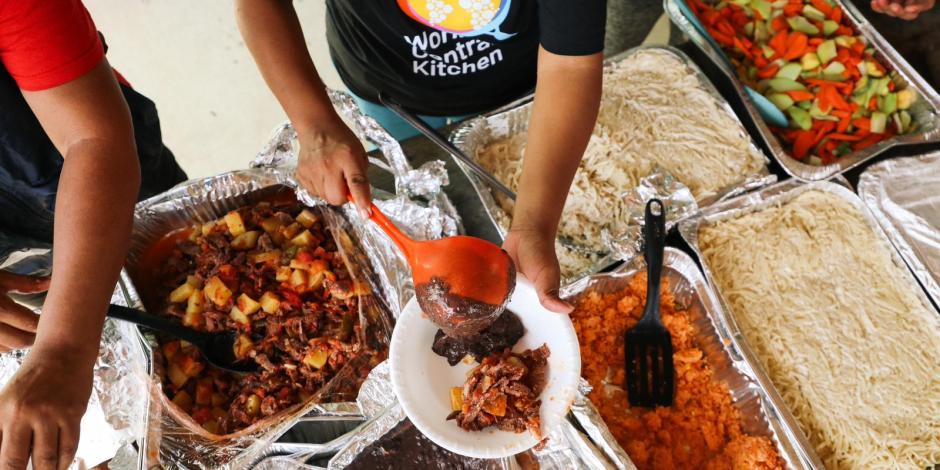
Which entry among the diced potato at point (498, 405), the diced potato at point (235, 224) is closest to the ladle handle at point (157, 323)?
the diced potato at point (235, 224)

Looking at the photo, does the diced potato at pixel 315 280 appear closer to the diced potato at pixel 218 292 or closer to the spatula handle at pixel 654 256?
the diced potato at pixel 218 292

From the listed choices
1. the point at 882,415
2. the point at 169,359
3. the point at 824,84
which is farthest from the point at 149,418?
the point at 824,84

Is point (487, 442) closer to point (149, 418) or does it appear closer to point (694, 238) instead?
point (149, 418)

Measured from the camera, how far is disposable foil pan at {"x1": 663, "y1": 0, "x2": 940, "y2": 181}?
2027mm

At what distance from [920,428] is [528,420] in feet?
4.13

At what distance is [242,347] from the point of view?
1.67 metres

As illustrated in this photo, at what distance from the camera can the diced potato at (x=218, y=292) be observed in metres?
1.70

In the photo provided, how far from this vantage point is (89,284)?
130 centimetres

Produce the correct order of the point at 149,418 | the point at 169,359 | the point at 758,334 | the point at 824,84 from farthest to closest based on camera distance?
1. the point at 824,84
2. the point at 758,334
3. the point at 169,359
4. the point at 149,418

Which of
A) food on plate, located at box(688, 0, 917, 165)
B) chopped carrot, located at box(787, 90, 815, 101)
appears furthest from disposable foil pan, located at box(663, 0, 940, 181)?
chopped carrot, located at box(787, 90, 815, 101)

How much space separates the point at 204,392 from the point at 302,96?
0.91m

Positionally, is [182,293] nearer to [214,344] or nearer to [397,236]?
[214,344]

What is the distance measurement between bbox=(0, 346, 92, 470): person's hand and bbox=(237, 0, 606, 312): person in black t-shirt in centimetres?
73

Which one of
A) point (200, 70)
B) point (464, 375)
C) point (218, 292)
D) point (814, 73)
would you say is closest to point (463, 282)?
point (464, 375)
